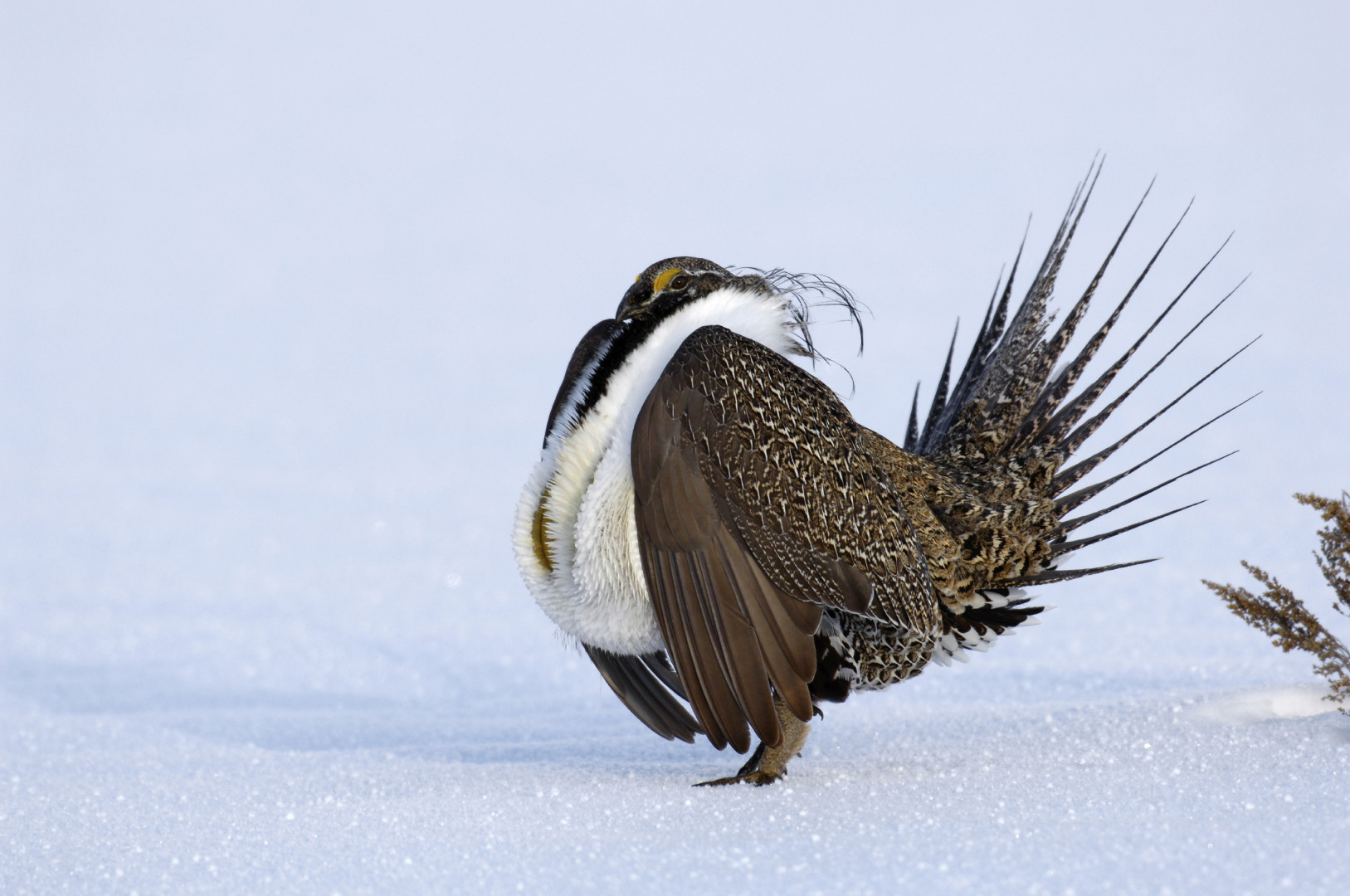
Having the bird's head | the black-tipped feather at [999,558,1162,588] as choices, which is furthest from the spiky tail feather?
the bird's head

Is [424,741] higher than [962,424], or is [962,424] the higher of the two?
[962,424]

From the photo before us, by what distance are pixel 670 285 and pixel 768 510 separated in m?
0.70

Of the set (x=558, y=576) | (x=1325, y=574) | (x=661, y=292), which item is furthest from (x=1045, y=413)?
(x=558, y=576)

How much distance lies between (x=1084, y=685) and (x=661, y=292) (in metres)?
2.44

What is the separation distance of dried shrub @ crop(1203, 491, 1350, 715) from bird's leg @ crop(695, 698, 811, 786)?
109 centimetres

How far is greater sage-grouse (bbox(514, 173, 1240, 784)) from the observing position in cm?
268

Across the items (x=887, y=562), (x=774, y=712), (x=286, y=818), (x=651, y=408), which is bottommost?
(x=286, y=818)

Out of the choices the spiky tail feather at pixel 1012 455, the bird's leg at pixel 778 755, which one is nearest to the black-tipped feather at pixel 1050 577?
the spiky tail feather at pixel 1012 455

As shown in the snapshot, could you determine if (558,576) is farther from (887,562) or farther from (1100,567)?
(1100,567)

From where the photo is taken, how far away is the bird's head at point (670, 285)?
311 centimetres

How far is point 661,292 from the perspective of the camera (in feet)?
10.2

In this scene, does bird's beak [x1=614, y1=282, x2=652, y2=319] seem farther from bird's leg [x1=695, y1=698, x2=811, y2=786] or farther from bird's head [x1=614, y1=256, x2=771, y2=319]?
bird's leg [x1=695, y1=698, x2=811, y2=786]

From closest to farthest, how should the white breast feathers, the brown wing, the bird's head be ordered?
the brown wing, the white breast feathers, the bird's head

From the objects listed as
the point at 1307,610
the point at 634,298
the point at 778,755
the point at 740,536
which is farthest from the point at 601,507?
the point at 1307,610
